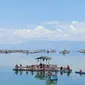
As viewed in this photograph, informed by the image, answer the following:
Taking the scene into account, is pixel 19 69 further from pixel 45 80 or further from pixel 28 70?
pixel 45 80

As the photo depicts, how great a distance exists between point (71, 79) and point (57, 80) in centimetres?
258

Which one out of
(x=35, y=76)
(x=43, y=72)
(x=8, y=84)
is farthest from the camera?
(x=43, y=72)

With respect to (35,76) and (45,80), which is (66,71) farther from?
(45,80)

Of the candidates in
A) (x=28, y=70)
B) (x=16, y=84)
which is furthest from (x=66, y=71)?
(x=16, y=84)

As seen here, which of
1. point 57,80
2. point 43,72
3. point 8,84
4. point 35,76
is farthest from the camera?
point 43,72

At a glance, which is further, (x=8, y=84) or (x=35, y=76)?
(x=35, y=76)

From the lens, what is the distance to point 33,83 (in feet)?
131

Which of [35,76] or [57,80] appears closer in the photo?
[57,80]

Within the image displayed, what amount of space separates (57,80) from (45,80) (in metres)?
1.46

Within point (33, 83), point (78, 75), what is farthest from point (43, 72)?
point (33, 83)

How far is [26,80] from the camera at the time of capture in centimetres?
4241

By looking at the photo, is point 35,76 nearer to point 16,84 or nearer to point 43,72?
point 43,72

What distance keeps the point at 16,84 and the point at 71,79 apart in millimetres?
8036

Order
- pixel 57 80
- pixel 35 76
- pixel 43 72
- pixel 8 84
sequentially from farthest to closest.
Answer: pixel 43 72 < pixel 35 76 < pixel 57 80 < pixel 8 84
